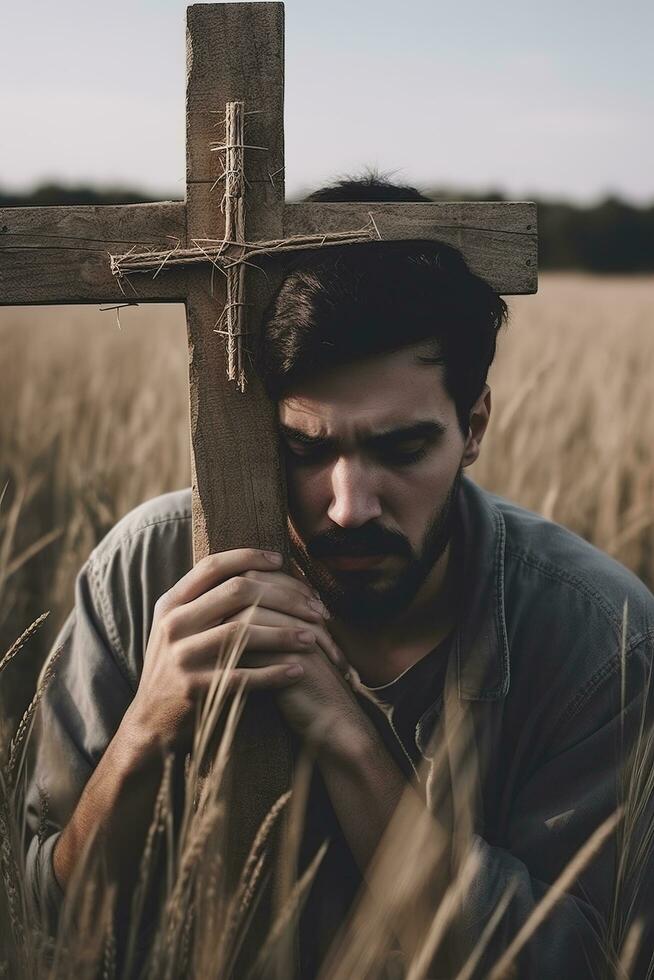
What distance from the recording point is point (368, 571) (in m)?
1.52

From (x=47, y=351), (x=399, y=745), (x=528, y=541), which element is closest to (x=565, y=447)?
(x=528, y=541)

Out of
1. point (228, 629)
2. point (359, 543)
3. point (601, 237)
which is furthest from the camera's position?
point (601, 237)

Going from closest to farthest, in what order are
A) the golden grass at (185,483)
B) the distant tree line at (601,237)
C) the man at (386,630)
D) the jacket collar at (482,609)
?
the golden grass at (185,483) < the man at (386,630) < the jacket collar at (482,609) < the distant tree line at (601,237)

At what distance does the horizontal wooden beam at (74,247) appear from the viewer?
129cm

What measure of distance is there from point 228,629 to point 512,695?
661 mm

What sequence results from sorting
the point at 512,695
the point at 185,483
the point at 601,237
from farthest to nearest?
the point at 601,237
the point at 185,483
the point at 512,695

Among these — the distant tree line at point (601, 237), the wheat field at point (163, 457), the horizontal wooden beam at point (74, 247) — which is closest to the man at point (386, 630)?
the horizontal wooden beam at point (74, 247)

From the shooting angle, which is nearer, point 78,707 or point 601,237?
point 78,707

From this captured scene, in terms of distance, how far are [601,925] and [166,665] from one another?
0.69 metres

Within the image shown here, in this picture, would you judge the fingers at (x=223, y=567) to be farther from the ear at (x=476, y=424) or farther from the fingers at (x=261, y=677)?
the ear at (x=476, y=424)

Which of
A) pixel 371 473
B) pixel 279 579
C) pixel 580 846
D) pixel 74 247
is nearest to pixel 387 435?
pixel 371 473

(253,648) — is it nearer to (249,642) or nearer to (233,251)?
(249,642)

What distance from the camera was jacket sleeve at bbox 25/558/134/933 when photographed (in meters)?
1.72

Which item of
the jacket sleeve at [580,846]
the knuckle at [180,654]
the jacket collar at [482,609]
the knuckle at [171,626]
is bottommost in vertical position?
the jacket sleeve at [580,846]
